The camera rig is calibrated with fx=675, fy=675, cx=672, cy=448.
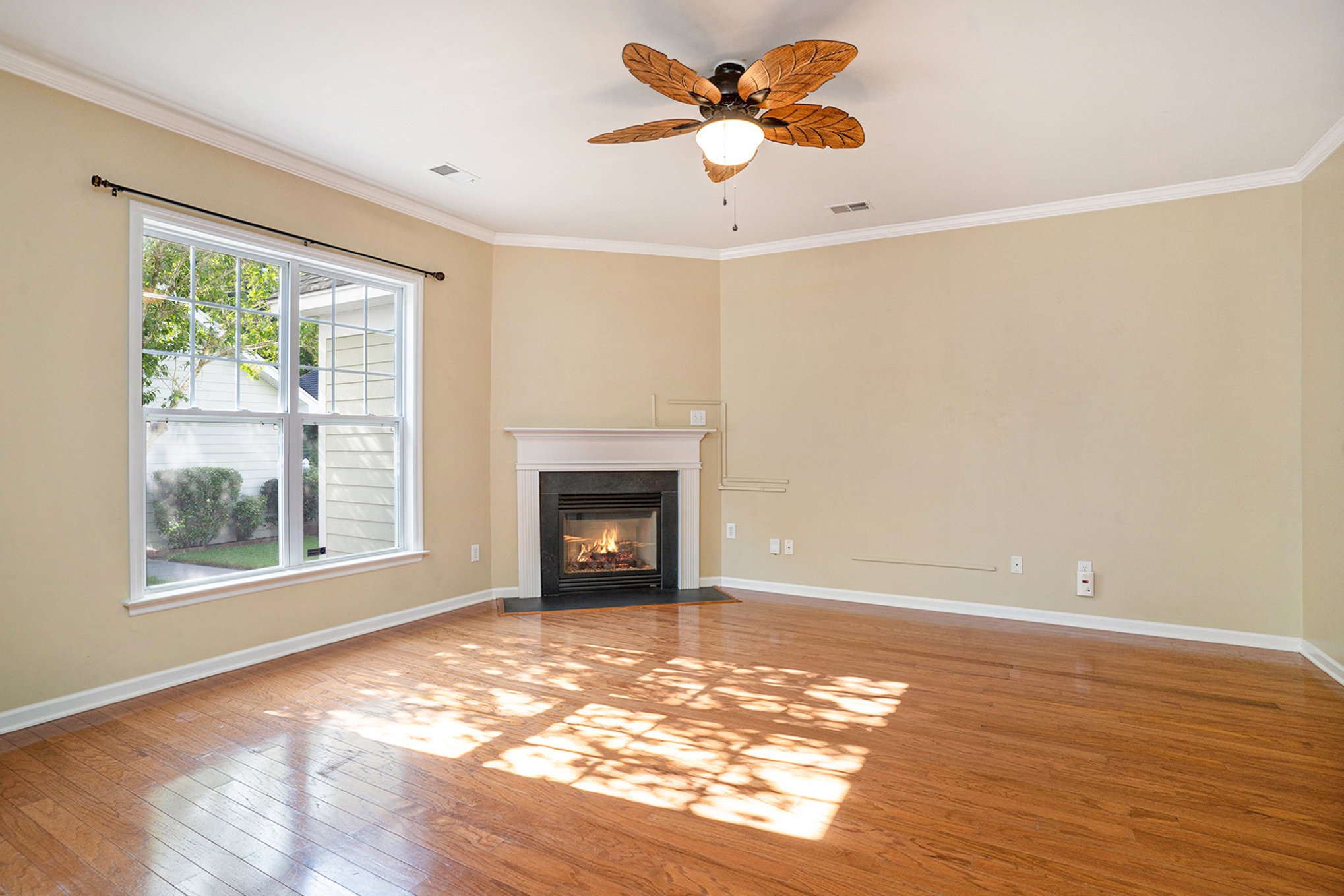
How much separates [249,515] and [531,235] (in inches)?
109

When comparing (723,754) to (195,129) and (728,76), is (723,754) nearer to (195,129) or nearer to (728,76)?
(728,76)

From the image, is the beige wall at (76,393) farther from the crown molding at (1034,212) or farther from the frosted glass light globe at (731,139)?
the crown molding at (1034,212)

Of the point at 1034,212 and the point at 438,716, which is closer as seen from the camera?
the point at 438,716

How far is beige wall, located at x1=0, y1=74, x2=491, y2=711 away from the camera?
9.02ft

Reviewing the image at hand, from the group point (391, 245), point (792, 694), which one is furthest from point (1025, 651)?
point (391, 245)

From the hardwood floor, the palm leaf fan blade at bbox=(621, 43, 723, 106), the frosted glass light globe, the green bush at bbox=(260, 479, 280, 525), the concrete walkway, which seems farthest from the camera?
the green bush at bbox=(260, 479, 280, 525)

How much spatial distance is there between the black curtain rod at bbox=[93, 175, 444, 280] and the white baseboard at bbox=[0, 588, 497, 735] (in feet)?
7.31

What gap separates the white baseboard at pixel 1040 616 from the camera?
397 cm

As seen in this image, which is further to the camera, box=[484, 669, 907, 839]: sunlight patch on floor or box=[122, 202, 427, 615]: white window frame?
box=[122, 202, 427, 615]: white window frame

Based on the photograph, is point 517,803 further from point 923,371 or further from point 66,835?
point 923,371

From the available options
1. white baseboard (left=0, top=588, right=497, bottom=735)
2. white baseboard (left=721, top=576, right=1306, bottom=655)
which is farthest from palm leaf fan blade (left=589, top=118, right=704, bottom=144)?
white baseboard (left=721, top=576, right=1306, bottom=655)

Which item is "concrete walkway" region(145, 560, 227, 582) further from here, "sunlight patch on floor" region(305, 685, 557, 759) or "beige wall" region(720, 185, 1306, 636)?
"beige wall" region(720, 185, 1306, 636)

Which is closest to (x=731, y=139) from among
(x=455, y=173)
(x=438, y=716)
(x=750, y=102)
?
(x=750, y=102)

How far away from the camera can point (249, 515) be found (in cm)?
367
